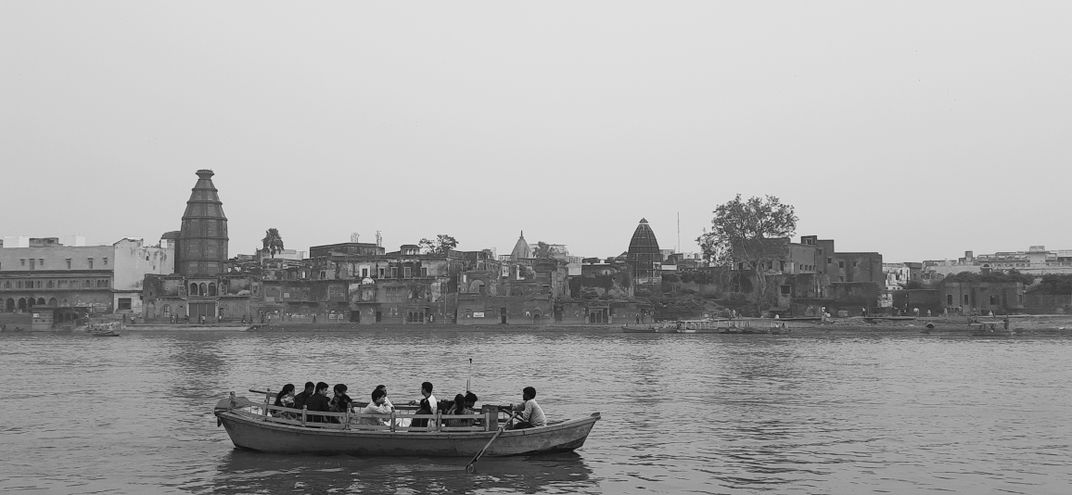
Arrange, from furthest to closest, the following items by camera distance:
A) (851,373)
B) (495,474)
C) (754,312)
Answer: (754,312)
(851,373)
(495,474)

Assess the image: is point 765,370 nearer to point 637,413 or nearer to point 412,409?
point 637,413

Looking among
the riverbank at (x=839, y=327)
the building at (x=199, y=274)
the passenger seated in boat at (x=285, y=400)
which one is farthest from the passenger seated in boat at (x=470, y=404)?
the building at (x=199, y=274)

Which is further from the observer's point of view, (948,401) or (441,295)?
(441,295)

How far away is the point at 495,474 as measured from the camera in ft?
61.3

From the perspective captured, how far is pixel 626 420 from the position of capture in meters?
26.6

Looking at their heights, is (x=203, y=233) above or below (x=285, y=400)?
above

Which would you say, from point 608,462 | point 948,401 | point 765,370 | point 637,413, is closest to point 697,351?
point 765,370

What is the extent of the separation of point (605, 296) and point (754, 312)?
1445cm

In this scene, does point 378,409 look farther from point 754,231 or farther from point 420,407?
point 754,231

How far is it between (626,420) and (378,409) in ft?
28.9

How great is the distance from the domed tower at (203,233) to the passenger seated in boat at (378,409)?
8323 centimetres

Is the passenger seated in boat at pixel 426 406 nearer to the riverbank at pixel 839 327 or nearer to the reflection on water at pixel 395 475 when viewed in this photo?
the reflection on water at pixel 395 475

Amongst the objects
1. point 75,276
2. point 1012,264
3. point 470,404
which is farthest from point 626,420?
point 1012,264

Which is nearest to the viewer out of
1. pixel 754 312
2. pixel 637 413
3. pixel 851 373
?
pixel 637 413
